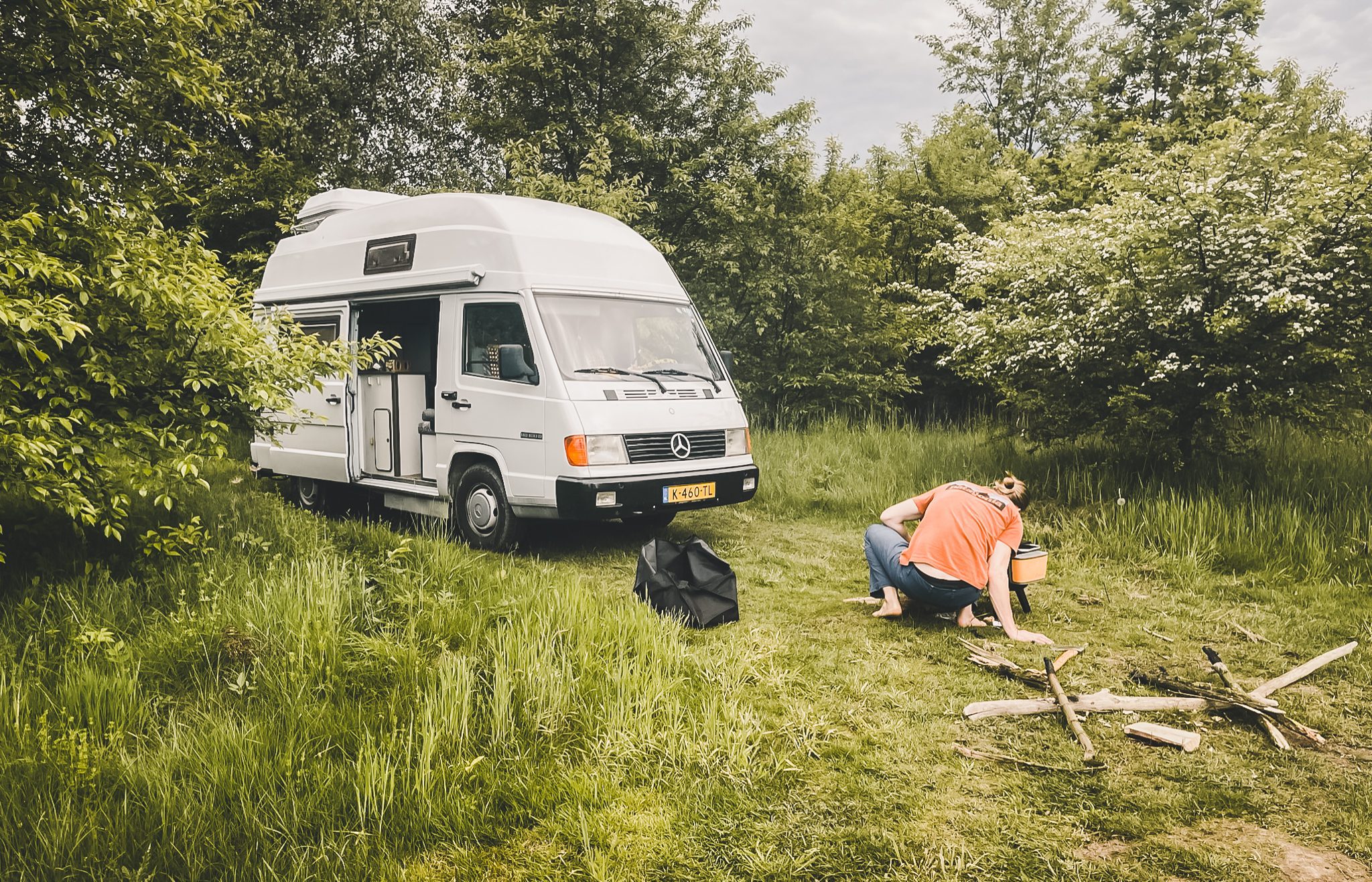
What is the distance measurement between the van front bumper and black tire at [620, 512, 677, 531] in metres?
1.34

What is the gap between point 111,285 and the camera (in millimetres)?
4602

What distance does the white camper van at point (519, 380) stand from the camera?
698 cm

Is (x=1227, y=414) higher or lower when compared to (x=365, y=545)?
higher

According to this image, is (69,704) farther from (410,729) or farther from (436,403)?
(436,403)

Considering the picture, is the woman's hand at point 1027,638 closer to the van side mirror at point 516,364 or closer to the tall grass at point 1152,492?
the tall grass at point 1152,492

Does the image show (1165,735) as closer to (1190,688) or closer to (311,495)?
(1190,688)

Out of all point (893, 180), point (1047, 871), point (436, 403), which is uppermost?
point (893, 180)

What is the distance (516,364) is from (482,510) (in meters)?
1.41

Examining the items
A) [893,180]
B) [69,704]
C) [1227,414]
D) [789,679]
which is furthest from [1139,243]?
[893,180]

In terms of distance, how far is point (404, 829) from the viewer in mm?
3135

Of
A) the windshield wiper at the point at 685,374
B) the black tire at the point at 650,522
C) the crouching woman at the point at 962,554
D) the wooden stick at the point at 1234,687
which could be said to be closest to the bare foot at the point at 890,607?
the crouching woman at the point at 962,554

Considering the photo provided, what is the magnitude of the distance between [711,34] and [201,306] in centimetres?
1648

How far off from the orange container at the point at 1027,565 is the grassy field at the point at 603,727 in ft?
1.08

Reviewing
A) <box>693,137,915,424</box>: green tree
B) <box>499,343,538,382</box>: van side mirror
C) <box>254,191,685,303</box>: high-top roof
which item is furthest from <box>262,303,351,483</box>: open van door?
<box>693,137,915,424</box>: green tree
